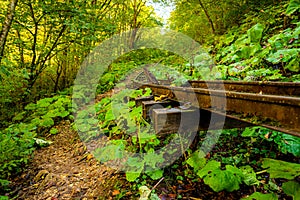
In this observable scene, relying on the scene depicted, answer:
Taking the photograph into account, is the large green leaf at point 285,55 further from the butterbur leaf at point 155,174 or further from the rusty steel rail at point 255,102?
the butterbur leaf at point 155,174

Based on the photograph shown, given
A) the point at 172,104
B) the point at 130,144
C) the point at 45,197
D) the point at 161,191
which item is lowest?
the point at 45,197

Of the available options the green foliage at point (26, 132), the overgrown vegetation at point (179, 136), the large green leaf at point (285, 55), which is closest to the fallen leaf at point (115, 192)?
the overgrown vegetation at point (179, 136)

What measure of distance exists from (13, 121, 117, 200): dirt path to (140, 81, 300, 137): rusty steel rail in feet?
5.34

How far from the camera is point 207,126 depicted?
207 centimetres

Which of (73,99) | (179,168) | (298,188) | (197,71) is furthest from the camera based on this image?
(73,99)

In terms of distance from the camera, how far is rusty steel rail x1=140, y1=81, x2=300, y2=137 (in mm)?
1034

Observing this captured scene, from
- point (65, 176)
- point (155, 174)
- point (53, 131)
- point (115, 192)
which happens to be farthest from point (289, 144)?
point (53, 131)

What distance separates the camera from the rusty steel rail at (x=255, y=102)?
103 centimetres

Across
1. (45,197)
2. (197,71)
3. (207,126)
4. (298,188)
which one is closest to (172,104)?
(207,126)

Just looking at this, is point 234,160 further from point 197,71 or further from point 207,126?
point 197,71

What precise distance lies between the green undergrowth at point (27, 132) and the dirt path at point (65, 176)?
0.76 ft

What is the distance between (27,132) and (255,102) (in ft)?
13.1

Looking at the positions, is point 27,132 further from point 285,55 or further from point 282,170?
point 285,55

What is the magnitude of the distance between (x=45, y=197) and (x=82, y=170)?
2.11 ft
